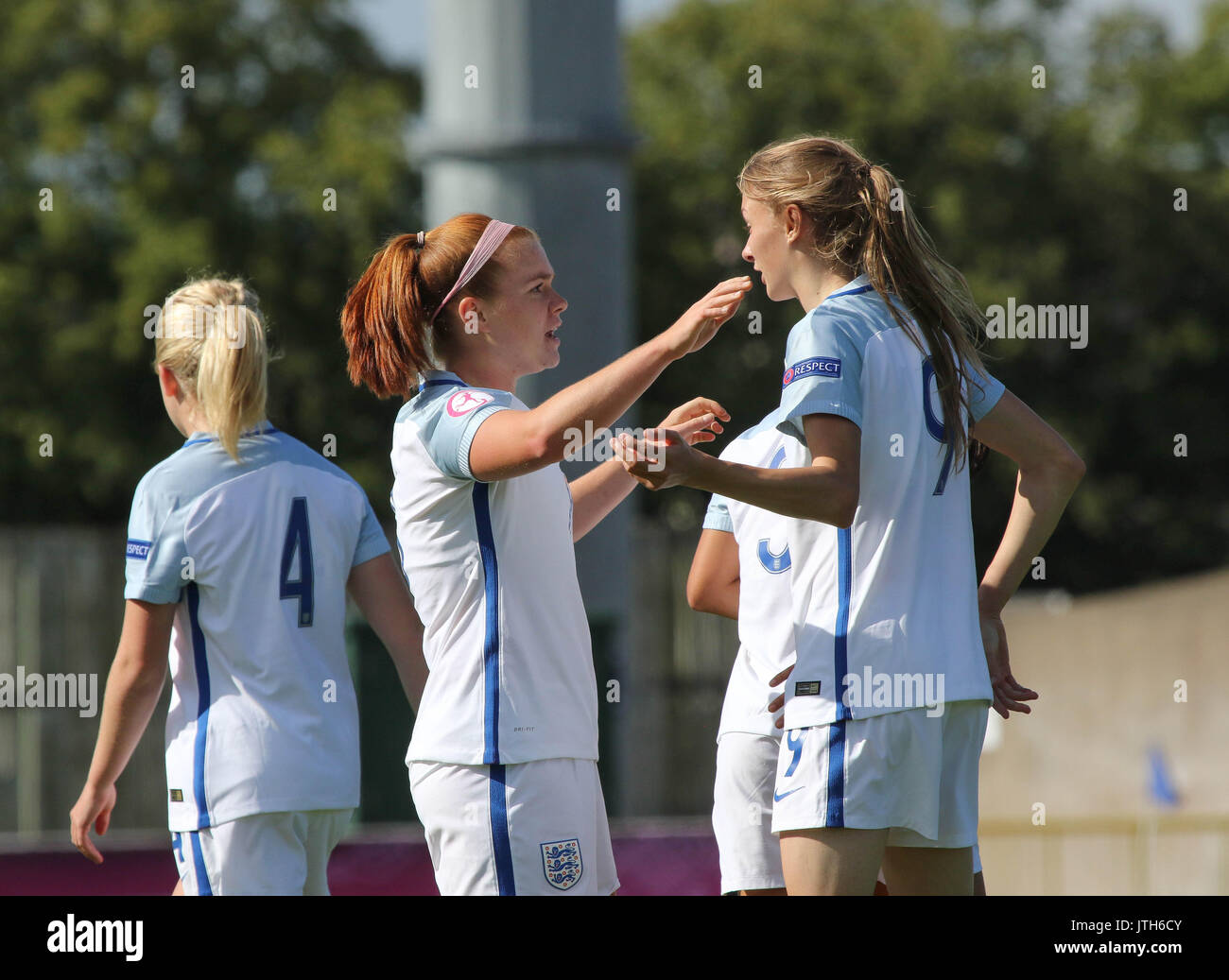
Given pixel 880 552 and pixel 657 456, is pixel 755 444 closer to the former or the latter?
pixel 880 552

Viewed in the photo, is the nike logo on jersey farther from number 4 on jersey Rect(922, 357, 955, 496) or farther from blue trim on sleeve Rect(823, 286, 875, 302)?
number 4 on jersey Rect(922, 357, 955, 496)

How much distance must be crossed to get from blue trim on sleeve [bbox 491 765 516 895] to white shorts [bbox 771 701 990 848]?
1.63 feet

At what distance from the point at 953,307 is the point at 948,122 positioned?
63.6 ft

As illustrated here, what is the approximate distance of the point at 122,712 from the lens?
11.9 ft

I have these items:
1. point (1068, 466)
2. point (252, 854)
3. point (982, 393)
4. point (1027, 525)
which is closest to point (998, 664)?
point (1027, 525)

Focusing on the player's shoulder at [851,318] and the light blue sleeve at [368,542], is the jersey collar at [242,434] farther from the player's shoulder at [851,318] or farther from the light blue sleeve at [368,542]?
the player's shoulder at [851,318]

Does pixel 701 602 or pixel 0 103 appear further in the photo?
pixel 0 103

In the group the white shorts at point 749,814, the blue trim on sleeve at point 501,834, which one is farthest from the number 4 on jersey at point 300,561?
the white shorts at point 749,814

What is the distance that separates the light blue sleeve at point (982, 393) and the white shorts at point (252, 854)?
161cm

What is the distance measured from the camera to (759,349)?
1914 centimetres

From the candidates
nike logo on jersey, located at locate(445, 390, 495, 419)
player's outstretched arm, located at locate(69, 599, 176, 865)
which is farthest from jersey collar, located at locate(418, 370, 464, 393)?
player's outstretched arm, located at locate(69, 599, 176, 865)

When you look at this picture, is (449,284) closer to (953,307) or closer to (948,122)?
(953,307)

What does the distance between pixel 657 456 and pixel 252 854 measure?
4.64 feet
